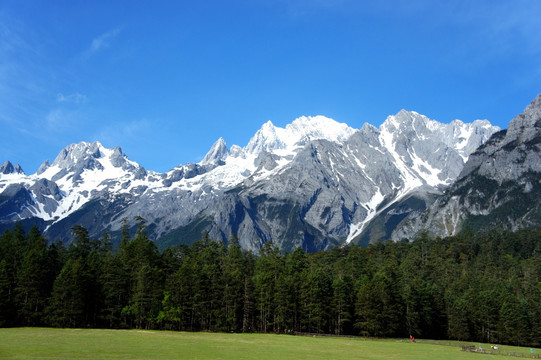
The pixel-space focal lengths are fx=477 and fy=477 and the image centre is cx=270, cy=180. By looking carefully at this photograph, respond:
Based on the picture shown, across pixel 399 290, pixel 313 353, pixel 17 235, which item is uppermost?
pixel 17 235

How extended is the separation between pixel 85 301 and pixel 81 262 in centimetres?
1105

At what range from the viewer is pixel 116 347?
215 feet

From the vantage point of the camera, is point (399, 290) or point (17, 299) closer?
point (17, 299)

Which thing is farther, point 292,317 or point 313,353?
point 292,317

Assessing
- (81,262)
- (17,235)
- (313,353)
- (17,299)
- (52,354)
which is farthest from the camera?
(17,235)

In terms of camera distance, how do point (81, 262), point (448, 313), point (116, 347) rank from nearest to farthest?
1. point (116, 347)
2. point (81, 262)
3. point (448, 313)

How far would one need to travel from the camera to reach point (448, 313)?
13388 centimetres

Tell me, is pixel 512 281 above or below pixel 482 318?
above

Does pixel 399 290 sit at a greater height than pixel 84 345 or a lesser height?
greater

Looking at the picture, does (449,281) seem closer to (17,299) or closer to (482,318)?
(482,318)

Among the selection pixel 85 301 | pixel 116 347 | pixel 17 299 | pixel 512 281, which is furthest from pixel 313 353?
pixel 512 281

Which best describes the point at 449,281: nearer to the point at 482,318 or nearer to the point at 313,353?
the point at 482,318

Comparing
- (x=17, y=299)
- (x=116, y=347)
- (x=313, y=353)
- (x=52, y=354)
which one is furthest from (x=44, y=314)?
(x=313, y=353)

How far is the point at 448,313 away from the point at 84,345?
10270cm
